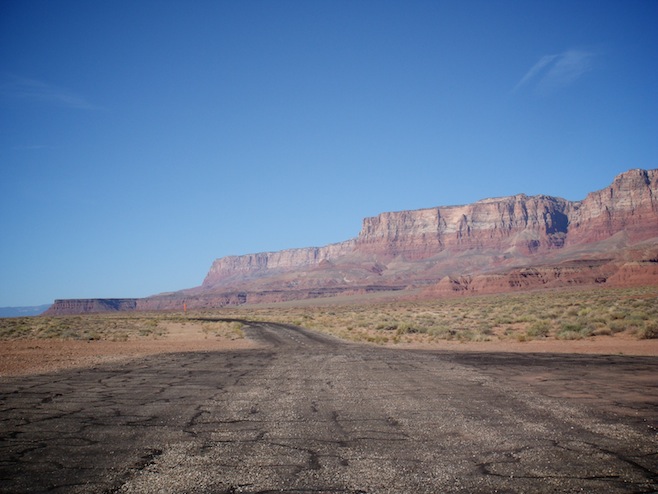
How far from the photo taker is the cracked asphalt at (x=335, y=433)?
4602mm

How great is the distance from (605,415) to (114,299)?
217461 millimetres

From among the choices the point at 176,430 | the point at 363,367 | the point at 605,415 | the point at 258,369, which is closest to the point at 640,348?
the point at 363,367

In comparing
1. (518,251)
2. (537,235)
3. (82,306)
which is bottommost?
(82,306)

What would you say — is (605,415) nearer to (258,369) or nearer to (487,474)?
(487,474)

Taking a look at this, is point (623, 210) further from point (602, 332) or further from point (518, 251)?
point (602, 332)

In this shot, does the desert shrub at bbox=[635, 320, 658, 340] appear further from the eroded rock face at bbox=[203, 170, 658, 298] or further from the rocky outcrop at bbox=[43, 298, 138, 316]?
the rocky outcrop at bbox=[43, 298, 138, 316]

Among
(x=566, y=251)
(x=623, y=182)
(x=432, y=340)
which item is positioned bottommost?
(x=432, y=340)

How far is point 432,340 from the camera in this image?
82.9 feet

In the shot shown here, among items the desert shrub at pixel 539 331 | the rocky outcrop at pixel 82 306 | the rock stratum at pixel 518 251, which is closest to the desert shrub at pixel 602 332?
the desert shrub at pixel 539 331

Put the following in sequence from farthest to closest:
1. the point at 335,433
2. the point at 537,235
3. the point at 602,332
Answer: the point at 537,235
the point at 602,332
the point at 335,433

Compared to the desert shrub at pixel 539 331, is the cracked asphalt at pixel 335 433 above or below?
above

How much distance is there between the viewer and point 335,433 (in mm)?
6289

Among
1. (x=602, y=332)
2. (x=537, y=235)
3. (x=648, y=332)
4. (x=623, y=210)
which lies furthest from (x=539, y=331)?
(x=537, y=235)

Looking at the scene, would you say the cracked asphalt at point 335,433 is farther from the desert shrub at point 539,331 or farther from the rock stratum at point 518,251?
the rock stratum at point 518,251
